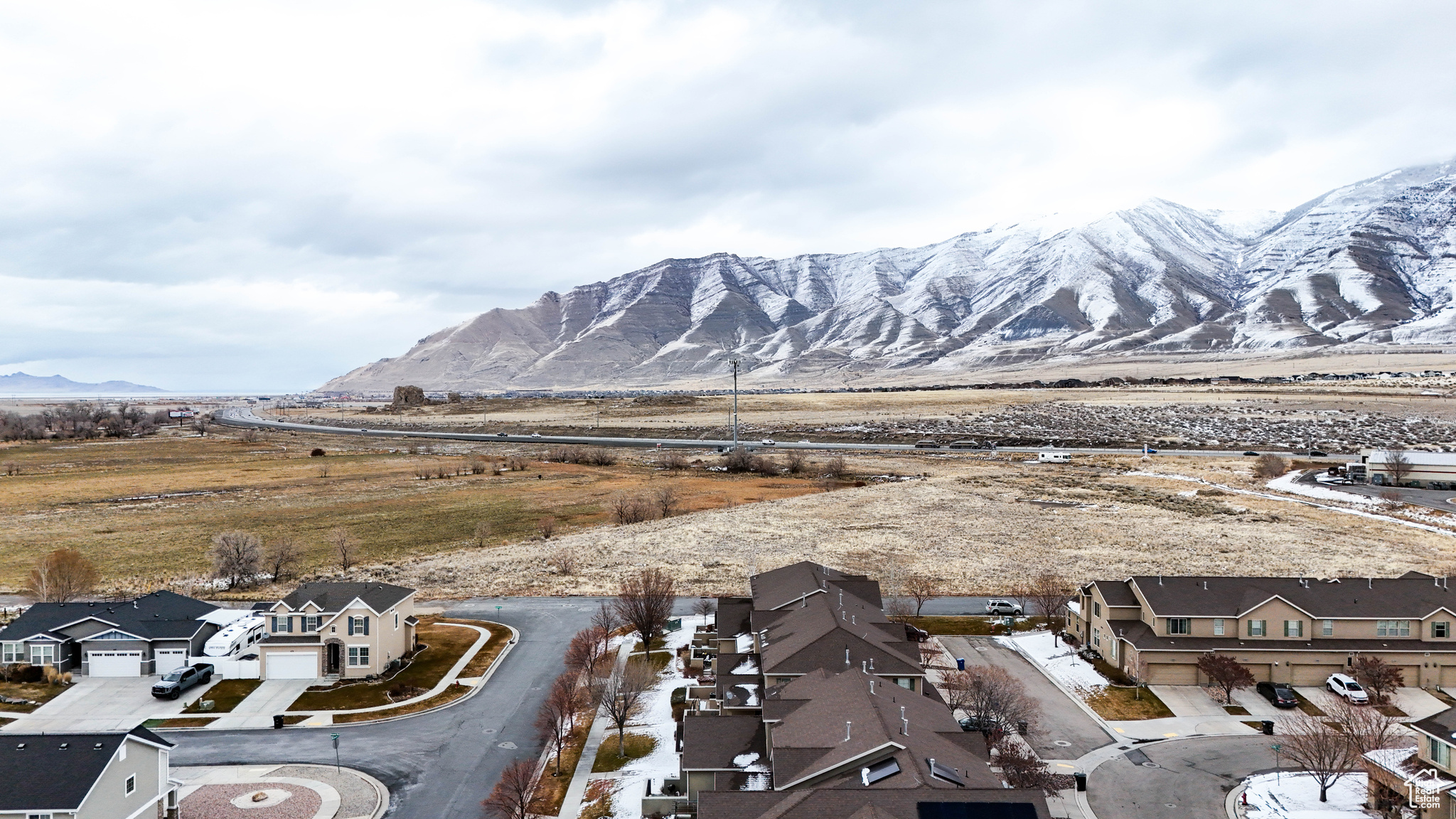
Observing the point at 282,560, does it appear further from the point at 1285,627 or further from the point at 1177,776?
the point at 1285,627

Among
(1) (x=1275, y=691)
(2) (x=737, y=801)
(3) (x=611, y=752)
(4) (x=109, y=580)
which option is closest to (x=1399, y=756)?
(1) (x=1275, y=691)

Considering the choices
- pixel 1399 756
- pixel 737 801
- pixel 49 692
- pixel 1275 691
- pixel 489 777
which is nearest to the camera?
pixel 737 801

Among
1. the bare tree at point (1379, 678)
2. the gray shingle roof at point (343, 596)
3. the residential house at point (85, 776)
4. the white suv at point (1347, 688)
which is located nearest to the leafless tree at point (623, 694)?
the gray shingle roof at point (343, 596)

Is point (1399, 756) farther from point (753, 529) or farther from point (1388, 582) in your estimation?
point (753, 529)

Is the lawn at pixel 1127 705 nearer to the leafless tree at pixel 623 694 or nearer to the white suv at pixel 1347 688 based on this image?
the white suv at pixel 1347 688

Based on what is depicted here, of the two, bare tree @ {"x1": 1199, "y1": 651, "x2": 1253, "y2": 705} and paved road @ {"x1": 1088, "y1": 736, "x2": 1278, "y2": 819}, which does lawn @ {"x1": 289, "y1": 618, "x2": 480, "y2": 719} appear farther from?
bare tree @ {"x1": 1199, "y1": 651, "x2": 1253, "y2": 705}

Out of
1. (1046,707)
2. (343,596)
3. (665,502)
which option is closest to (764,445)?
(665,502)
